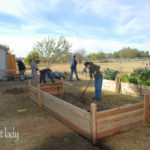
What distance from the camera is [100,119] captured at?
2865 millimetres

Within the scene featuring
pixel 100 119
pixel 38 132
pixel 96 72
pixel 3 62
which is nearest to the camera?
pixel 100 119

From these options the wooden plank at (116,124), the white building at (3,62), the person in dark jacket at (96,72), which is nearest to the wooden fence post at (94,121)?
the wooden plank at (116,124)

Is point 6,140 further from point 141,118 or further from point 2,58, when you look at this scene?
point 2,58

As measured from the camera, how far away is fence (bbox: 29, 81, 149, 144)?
283 cm

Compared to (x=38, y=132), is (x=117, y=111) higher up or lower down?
higher up

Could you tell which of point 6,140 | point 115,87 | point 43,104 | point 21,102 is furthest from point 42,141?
point 115,87

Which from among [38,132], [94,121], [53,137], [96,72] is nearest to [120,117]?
[94,121]

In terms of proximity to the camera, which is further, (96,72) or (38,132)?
(96,72)

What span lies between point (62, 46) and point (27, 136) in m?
16.2

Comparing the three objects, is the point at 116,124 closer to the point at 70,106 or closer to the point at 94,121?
the point at 94,121

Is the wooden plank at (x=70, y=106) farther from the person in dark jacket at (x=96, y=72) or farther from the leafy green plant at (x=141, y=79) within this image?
the leafy green plant at (x=141, y=79)

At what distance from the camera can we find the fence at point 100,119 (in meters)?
2.83

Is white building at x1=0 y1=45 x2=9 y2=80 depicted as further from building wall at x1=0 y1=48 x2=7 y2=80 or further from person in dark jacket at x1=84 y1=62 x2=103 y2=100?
person in dark jacket at x1=84 y1=62 x2=103 y2=100

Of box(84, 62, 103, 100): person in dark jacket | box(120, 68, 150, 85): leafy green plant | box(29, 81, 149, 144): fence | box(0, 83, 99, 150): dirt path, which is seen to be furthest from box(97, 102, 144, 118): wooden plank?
box(120, 68, 150, 85): leafy green plant
